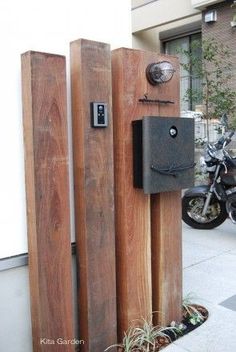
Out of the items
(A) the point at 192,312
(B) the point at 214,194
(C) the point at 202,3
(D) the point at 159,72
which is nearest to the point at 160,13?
(C) the point at 202,3

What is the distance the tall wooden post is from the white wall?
31 centimetres

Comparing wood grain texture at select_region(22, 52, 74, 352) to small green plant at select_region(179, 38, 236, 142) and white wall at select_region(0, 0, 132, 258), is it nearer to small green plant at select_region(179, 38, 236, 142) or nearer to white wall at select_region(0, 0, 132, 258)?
white wall at select_region(0, 0, 132, 258)

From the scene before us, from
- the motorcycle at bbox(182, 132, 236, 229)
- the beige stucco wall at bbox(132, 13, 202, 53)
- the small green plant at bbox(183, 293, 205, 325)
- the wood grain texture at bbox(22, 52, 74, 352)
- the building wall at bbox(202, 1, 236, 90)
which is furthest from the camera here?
the beige stucco wall at bbox(132, 13, 202, 53)

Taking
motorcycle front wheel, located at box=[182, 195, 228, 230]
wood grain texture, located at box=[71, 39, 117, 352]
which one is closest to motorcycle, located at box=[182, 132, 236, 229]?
motorcycle front wheel, located at box=[182, 195, 228, 230]

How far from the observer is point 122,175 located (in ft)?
6.84

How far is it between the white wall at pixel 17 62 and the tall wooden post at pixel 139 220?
0.31 m

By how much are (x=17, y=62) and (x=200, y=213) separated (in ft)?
11.5

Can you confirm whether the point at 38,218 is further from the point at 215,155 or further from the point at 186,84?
the point at 186,84

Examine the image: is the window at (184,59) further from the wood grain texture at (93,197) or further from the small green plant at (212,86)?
the wood grain texture at (93,197)

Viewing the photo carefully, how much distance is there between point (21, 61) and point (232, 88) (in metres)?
7.49

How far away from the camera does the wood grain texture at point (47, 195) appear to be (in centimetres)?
178

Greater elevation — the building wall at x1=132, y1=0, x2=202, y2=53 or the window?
the building wall at x1=132, y1=0, x2=202, y2=53

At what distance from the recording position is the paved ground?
225 cm

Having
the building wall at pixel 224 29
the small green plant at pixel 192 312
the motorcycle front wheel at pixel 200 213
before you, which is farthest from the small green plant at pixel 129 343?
the building wall at pixel 224 29
